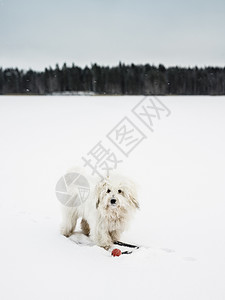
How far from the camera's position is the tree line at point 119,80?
44.0 metres

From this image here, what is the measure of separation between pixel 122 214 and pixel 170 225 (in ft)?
3.89

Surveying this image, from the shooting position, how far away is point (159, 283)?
2.48 m

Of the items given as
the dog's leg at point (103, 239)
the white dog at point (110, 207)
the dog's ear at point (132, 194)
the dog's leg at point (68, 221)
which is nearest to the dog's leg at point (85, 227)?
the dog's leg at point (68, 221)

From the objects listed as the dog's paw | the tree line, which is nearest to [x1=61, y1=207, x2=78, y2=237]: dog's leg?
the dog's paw

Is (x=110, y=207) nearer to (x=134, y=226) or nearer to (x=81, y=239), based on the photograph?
(x=81, y=239)

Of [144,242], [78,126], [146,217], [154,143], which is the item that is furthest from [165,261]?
[78,126]

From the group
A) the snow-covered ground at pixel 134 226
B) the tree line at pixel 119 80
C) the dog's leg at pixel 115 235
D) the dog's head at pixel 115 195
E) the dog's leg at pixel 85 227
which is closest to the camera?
the snow-covered ground at pixel 134 226

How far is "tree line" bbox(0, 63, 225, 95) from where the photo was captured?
44031 millimetres

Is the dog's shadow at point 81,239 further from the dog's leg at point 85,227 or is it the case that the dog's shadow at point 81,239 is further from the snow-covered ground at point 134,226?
the snow-covered ground at point 134,226

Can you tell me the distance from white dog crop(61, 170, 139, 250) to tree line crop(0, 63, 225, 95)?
4052cm

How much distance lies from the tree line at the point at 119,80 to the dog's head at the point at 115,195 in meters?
40.5

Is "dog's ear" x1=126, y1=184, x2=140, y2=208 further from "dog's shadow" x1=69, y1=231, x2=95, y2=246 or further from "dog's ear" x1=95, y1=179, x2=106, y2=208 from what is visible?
"dog's shadow" x1=69, y1=231, x2=95, y2=246

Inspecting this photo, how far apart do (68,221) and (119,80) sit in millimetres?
42837

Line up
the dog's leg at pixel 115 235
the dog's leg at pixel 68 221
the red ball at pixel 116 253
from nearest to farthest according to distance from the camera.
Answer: the red ball at pixel 116 253
the dog's leg at pixel 115 235
the dog's leg at pixel 68 221
